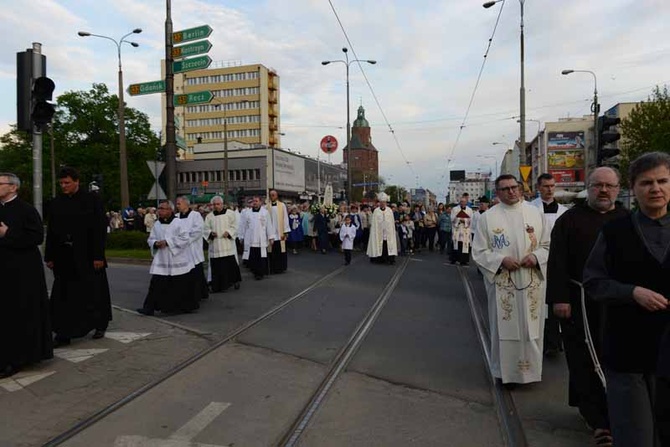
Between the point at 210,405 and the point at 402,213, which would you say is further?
the point at 402,213

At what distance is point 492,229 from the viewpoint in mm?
5508

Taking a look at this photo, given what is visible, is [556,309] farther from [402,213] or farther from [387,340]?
[402,213]

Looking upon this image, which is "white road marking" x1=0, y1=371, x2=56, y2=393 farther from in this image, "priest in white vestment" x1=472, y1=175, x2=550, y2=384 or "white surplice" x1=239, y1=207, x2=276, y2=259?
"white surplice" x1=239, y1=207, x2=276, y2=259

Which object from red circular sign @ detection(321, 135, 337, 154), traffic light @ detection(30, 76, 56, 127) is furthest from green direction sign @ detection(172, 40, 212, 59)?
red circular sign @ detection(321, 135, 337, 154)

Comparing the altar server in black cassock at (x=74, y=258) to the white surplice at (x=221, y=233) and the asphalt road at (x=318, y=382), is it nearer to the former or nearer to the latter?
the asphalt road at (x=318, y=382)

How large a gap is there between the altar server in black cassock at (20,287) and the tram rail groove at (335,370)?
279cm

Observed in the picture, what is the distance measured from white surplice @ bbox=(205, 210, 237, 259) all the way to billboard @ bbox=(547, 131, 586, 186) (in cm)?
7807

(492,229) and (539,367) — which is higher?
(492,229)

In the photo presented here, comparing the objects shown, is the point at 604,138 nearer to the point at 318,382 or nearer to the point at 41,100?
the point at 318,382

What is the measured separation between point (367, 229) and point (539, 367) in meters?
16.9

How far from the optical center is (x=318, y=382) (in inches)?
217

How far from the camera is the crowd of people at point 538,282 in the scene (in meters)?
2.91

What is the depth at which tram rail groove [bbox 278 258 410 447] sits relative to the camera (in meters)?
4.26

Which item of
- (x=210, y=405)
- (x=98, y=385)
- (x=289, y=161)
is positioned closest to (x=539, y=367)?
(x=210, y=405)
